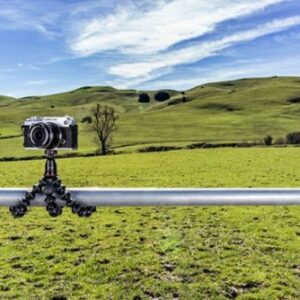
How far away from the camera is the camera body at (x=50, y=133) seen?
3.43 meters

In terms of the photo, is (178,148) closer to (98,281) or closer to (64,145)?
(98,281)

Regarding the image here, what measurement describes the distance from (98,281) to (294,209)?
9668 millimetres

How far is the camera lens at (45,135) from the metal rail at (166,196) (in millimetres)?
362

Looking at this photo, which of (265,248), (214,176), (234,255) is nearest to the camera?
(234,255)

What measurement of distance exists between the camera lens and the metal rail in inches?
14.3

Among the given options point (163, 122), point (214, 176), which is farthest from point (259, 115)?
point (214, 176)

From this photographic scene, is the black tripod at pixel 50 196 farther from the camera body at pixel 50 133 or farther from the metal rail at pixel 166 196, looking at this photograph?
the camera body at pixel 50 133

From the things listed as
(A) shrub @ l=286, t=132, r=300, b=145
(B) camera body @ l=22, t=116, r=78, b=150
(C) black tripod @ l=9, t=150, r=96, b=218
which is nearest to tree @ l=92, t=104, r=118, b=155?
(A) shrub @ l=286, t=132, r=300, b=145

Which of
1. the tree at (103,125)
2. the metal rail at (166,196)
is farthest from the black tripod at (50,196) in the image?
the tree at (103,125)

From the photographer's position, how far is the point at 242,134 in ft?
318

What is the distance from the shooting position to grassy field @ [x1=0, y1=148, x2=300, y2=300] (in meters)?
7.37

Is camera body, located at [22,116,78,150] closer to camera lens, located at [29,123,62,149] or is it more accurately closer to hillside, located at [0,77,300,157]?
camera lens, located at [29,123,62,149]

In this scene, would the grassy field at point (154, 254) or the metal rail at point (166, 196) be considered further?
the grassy field at point (154, 254)

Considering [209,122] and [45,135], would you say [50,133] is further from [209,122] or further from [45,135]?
[209,122]
